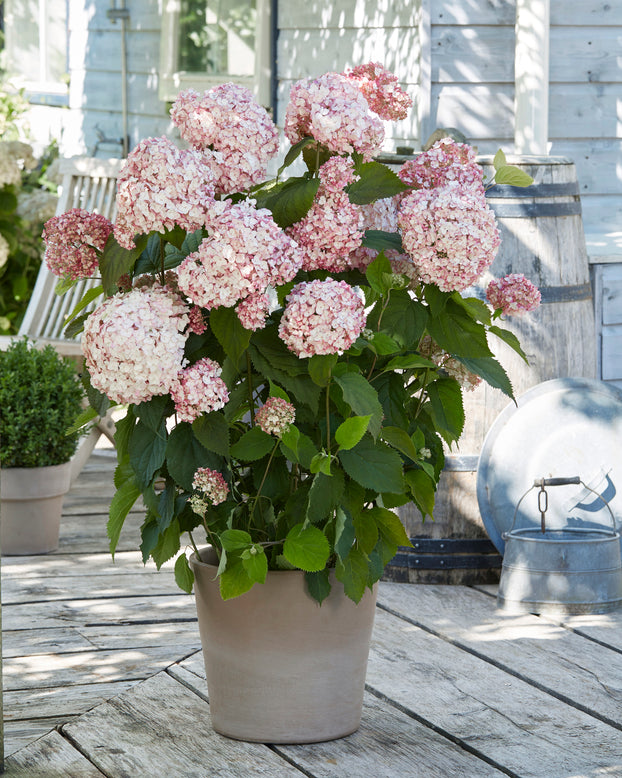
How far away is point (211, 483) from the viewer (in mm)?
1973

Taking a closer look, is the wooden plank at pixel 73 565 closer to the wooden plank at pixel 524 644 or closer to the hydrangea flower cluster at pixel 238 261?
the wooden plank at pixel 524 644

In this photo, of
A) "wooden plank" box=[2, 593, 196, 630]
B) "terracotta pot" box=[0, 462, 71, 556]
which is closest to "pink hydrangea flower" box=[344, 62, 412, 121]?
"wooden plank" box=[2, 593, 196, 630]

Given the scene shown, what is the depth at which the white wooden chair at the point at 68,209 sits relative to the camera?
4641mm

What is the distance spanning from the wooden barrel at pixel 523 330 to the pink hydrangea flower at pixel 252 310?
1.44 m

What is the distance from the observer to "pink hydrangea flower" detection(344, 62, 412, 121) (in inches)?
Result: 85.1

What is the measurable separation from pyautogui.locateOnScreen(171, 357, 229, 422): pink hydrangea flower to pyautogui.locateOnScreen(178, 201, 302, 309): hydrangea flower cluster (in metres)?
0.10

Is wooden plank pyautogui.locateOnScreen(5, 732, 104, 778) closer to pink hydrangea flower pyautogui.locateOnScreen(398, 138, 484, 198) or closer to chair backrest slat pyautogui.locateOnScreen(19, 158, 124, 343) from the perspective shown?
pink hydrangea flower pyautogui.locateOnScreen(398, 138, 484, 198)

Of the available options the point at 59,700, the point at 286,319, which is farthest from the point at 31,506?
the point at 286,319

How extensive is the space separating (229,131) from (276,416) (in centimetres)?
46

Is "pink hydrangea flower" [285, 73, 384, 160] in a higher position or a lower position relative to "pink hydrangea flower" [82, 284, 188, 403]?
higher

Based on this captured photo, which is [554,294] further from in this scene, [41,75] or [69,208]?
[41,75]

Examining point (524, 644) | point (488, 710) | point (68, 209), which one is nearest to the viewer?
point (488, 710)

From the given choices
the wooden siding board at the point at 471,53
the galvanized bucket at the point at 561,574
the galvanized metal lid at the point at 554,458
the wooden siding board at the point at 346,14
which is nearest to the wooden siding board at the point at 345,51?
the wooden siding board at the point at 346,14

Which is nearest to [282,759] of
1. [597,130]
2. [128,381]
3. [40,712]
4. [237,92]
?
[40,712]
